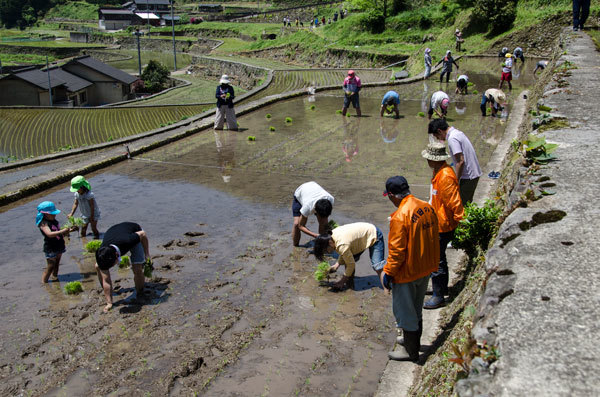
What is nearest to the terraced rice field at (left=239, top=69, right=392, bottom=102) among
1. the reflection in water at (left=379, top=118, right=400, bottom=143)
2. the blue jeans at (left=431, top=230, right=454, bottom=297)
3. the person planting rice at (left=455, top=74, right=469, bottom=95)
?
the person planting rice at (left=455, top=74, right=469, bottom=95)

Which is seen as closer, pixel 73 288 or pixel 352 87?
pixel 73 288

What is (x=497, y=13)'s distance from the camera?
3353 cm

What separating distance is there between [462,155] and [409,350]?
2499 mm

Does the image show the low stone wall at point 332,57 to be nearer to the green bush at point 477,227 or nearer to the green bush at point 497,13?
the green bush at point 497,13

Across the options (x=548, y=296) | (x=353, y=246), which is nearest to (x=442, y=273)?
(x=353, y=246)

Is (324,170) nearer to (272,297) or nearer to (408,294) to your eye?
(272,297)

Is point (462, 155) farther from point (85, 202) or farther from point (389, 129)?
point (389, 129)

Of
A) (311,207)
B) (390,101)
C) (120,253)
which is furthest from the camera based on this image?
(390,101)

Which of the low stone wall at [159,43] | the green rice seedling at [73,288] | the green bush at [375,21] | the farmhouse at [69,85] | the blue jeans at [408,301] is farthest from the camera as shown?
the low stone wall at [159,43]

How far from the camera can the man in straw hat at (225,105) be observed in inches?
612

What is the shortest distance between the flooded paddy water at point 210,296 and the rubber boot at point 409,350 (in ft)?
0.80

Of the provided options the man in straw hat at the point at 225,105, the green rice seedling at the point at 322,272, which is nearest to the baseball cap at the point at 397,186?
the green rice seedling at the point at 322,272

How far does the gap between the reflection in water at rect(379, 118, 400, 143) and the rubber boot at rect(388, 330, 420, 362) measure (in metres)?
9.71

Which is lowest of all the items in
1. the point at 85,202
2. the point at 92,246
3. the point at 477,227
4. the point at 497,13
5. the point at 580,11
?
the point at 92,246
